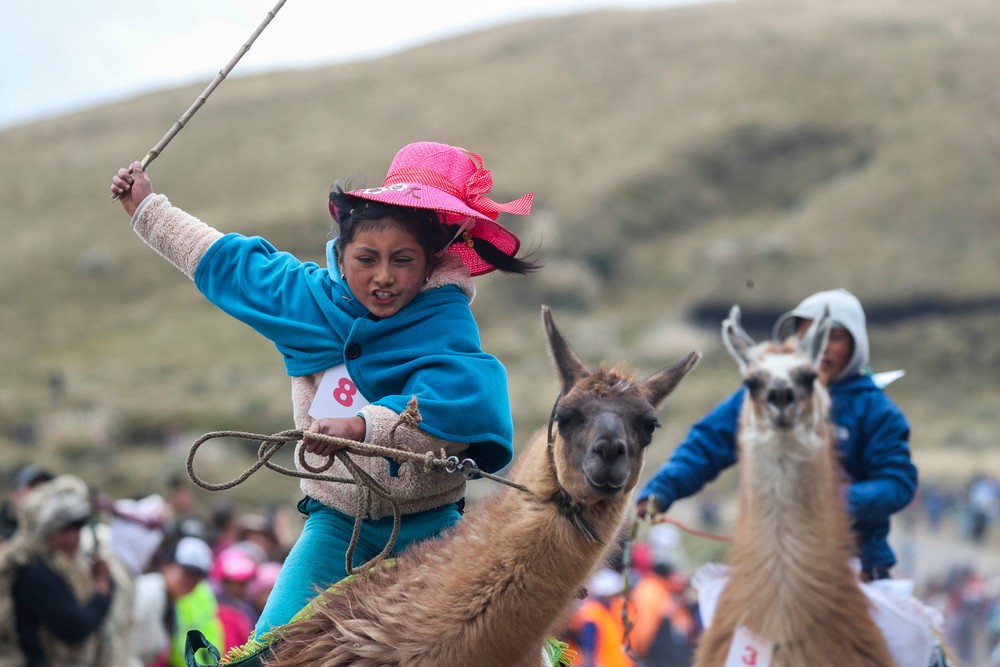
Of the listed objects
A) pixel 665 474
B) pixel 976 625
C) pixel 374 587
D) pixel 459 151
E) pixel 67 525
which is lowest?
pixel 67 525

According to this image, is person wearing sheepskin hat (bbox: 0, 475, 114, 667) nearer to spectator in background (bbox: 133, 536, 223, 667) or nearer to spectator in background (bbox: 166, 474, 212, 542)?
spectator in background (bbox: 133, 536, 223, 667)

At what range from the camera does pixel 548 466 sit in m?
4.07

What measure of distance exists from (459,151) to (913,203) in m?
68.3

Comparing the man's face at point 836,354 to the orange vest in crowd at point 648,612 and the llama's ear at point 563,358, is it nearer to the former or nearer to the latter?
the llama's ear at point 563,358

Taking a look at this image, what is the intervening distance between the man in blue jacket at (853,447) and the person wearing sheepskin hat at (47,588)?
339 cm

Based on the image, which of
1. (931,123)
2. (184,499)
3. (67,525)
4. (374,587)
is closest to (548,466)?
(374,587)

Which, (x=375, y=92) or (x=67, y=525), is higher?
(x=375, y=92)

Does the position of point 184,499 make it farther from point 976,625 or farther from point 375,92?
point 375,92

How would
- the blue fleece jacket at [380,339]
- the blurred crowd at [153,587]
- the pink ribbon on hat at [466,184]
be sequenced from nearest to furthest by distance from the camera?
the blue fleece jacket at [380,339]
the pink ribbon on hat at [466,184]
the blurred crowd at [153,587]

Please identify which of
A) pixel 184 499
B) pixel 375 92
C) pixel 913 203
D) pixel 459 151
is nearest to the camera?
pixel 459 151

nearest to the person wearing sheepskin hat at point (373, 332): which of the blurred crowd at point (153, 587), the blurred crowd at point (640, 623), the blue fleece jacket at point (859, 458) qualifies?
the blurred crowd at point (153, 587)

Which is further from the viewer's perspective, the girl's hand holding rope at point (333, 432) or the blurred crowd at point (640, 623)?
the blurred crowd at point (640, 623)

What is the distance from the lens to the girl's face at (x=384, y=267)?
4.21m

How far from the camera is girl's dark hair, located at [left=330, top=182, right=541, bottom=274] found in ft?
14.1
